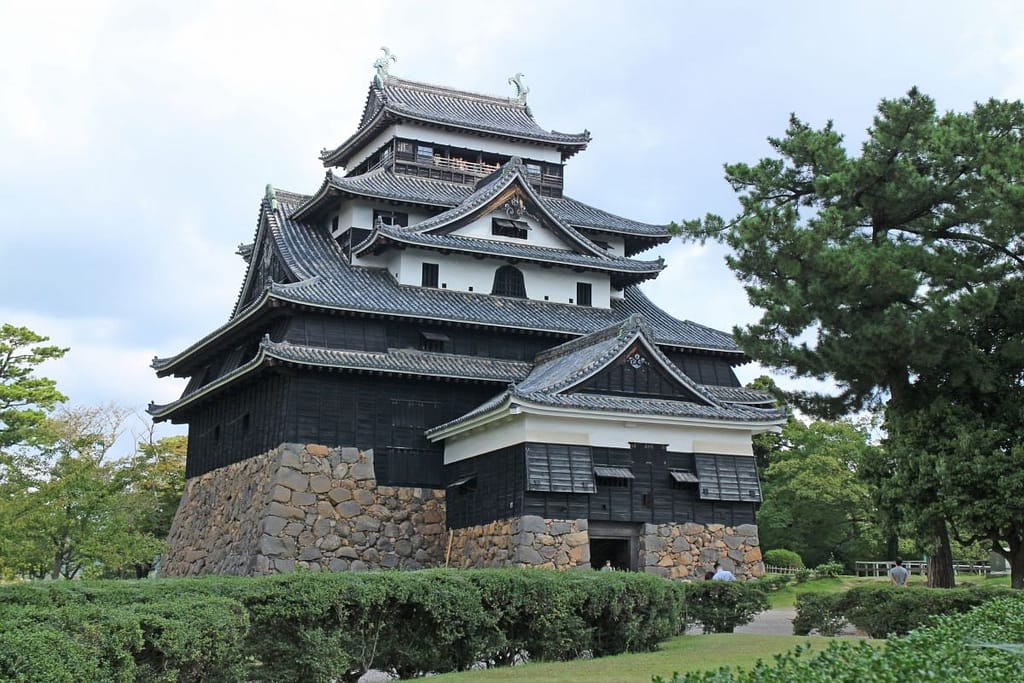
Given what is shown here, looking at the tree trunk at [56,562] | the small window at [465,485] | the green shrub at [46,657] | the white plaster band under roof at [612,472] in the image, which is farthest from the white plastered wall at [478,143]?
the green shrub at [46,657]

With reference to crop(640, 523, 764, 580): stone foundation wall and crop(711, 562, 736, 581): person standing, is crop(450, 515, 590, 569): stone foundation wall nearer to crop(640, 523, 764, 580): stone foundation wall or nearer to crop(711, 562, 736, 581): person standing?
crop(640, 523, 764, 580): stone foundation wall

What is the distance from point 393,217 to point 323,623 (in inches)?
964

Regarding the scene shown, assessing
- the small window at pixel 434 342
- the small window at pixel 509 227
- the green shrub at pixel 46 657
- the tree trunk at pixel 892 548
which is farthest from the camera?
the tree trunk at pixel 892 548

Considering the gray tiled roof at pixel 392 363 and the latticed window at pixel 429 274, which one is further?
the latticed window at pixel 429 274

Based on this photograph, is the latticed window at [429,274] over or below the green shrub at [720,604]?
over

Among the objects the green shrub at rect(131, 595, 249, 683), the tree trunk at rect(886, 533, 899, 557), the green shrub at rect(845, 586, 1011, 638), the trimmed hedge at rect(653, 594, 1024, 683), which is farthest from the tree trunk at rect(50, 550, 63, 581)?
the tree trunk at rect(886, 533, 899, 557)

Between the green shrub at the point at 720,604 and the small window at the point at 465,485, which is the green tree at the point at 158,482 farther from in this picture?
the green shrub at the point at 720,604

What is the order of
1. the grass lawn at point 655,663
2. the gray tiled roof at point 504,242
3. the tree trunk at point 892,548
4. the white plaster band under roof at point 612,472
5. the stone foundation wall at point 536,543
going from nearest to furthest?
1. the grass lawn at point 655,663
2. the stone foundation wall at point 536,543
3. the white plaster band under roof at point 612,472
4. the gray tiled roof at point 504,242
5. the tree trunk at point 892,548

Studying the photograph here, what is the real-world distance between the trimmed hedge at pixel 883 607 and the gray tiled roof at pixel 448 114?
1002 inches

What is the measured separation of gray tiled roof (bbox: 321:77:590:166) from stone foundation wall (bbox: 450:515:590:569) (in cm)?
1882

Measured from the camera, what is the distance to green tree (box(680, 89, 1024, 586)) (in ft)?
74.2

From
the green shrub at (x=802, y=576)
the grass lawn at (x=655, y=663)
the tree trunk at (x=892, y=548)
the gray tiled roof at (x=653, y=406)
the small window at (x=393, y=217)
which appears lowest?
the grass lawn at (x=655, y=663)

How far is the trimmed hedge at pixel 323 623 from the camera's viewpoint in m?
11.2

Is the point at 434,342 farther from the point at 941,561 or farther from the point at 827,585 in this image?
the point at 827,585
